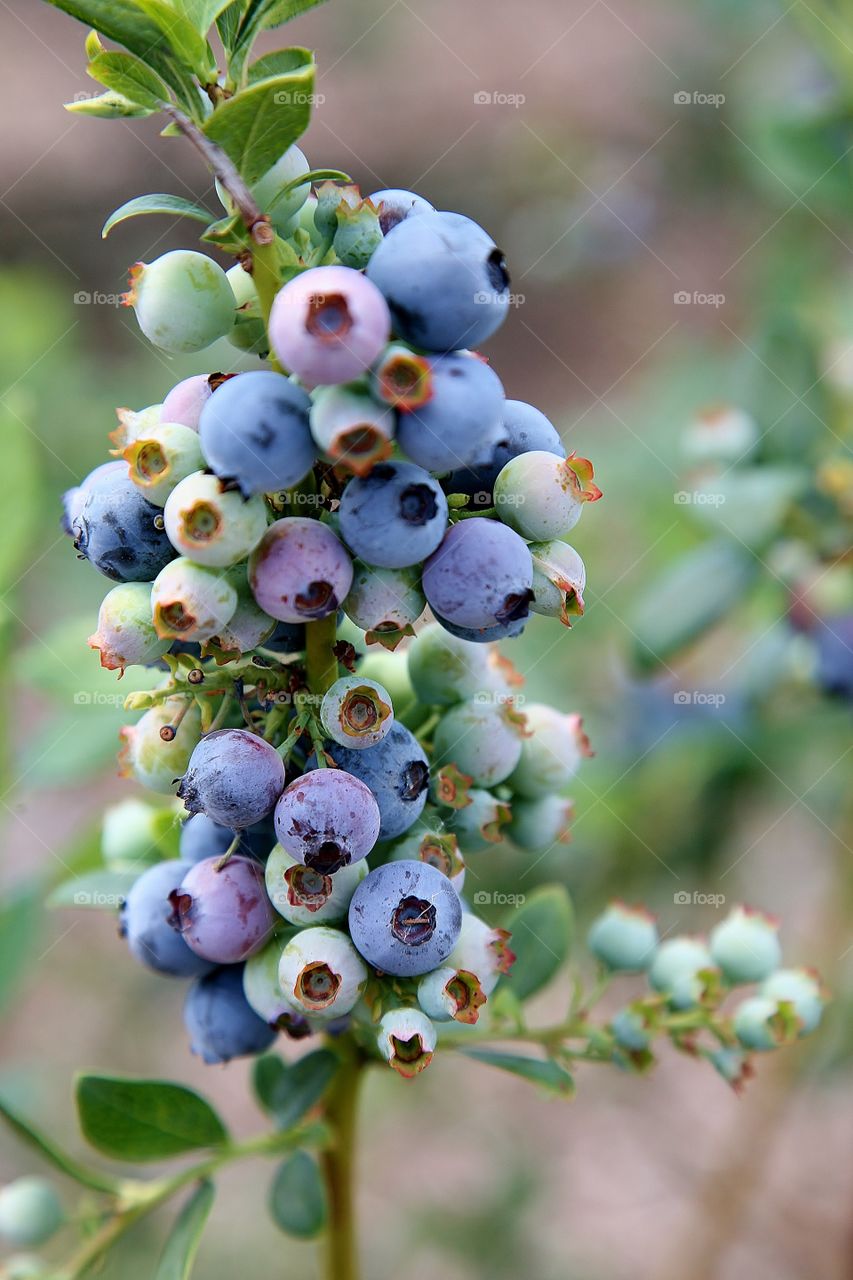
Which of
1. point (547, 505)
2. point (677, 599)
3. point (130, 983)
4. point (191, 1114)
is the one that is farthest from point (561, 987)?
point (547, 505)

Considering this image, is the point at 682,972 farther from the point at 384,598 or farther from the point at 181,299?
the point at 181,299

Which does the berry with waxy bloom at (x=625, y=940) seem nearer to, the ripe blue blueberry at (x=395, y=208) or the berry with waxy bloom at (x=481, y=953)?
the berry with waxy bloom at (x=481, y=953)

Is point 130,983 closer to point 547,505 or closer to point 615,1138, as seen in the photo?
point 615,1138

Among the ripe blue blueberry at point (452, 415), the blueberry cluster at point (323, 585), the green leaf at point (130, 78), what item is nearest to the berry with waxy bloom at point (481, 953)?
the blueberry cluster at point (323, 585)

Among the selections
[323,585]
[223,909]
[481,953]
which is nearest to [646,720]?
[481,953]

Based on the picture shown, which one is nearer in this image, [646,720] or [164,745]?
[164,745]

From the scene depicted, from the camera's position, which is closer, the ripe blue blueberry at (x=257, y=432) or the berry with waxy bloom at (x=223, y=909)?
the ripe blue blueberry at (x=257, y=432)
